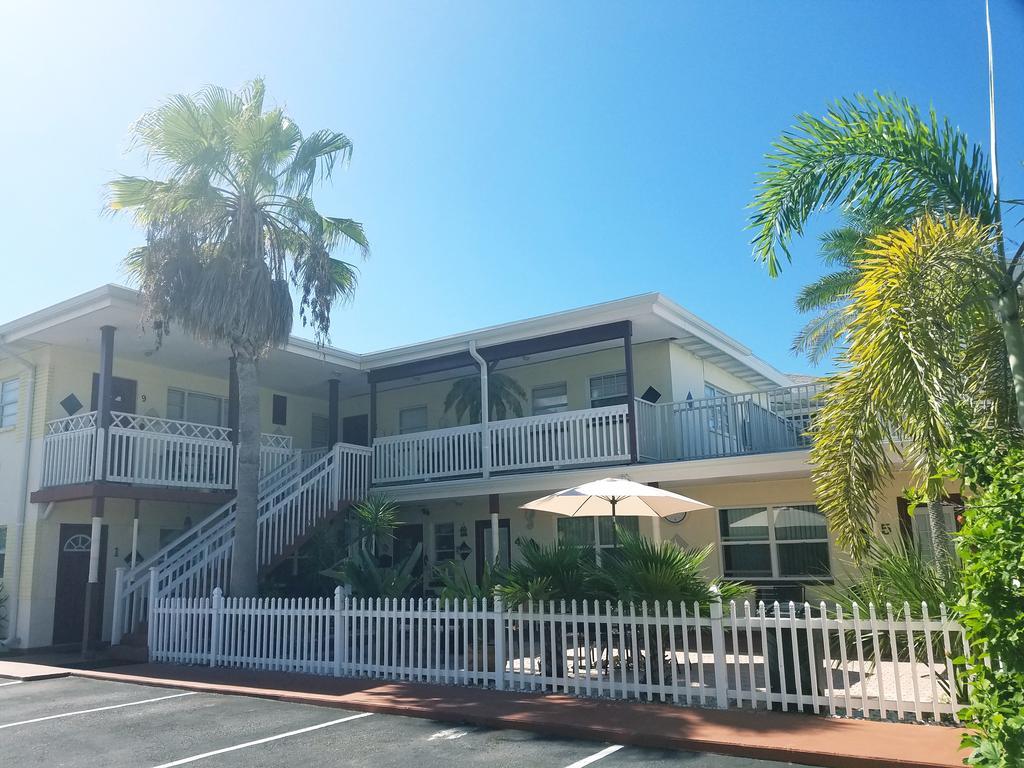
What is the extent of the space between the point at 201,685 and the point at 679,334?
10.7 meters

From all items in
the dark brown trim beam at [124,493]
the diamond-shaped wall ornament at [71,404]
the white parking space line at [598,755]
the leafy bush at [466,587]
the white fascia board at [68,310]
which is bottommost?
the white parking space line at [598,755]

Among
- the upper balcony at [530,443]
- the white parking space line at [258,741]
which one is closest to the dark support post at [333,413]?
the upper balcony at [530,443]

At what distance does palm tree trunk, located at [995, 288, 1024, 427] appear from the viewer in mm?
6078

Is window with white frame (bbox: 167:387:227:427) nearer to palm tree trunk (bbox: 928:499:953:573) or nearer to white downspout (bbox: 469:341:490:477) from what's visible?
white downspout (bbox: 469:341:490:477)

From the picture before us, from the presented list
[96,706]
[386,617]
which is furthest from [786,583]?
[96,706]

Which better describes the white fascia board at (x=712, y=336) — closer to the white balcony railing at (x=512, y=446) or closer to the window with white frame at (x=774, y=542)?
the white balcony railing at (x=512, y=446)

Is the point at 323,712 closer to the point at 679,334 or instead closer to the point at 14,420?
the point at 679,334

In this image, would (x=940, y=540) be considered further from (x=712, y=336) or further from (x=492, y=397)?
(x=492, y=397)

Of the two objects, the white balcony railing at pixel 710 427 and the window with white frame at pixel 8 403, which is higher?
the window with white frame at pixel 8 403

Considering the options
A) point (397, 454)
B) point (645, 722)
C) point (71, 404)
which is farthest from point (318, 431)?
point (645, 722)

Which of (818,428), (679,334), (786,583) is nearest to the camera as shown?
(818,428)

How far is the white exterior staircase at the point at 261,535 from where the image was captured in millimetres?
13930

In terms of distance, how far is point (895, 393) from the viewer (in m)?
6.92

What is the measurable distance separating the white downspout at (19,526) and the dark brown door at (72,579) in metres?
0.69
